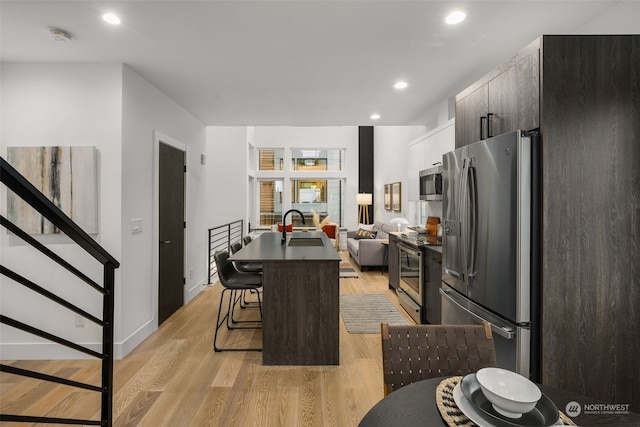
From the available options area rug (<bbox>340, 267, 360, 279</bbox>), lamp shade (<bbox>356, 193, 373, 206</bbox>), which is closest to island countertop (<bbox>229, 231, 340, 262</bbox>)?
area rug (<bbox>340, 267, 360, 279</bbox>)

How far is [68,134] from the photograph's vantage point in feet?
9.93

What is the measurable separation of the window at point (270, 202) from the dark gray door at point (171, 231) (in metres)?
5.46

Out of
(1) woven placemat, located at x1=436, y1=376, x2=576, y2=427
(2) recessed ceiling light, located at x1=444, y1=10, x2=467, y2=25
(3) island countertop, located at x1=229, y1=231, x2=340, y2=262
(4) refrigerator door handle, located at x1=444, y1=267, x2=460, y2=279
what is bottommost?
(1) woven placemat, located at x1=436, y1=376, x2=576, y2=427

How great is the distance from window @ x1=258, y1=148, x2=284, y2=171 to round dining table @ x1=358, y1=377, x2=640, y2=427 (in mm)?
Result: 9182

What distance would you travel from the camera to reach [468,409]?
999mm

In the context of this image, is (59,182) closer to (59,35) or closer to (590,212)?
(59,35)

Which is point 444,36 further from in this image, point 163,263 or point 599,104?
point 163,263

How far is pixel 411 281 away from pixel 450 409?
327cm

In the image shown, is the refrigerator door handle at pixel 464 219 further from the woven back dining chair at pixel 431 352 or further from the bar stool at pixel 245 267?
the bar stool at pixel 245 267

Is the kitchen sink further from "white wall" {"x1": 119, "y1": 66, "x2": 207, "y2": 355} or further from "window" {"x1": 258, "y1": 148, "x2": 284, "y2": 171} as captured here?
"window" {"x1": 258, "y1": 148, "x2": 284, "y2": 171}

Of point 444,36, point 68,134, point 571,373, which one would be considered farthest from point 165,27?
point 571,373

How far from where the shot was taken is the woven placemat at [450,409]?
97 centimetres

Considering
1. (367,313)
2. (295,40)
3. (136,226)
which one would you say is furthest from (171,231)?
(295,40)

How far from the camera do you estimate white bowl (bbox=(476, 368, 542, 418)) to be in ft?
3.02
